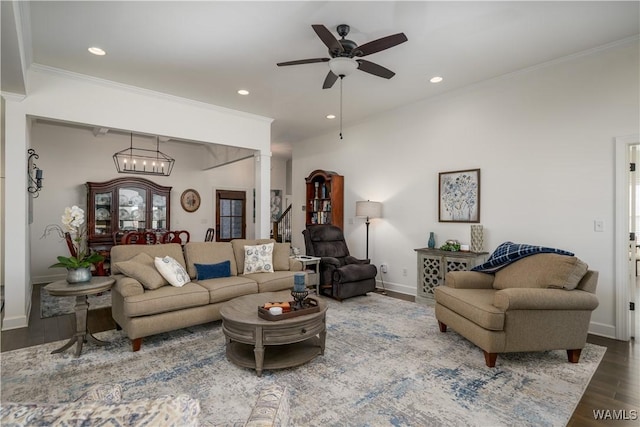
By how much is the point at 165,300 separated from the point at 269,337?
130 cm

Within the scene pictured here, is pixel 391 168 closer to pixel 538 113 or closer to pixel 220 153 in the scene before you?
pixel 538 113

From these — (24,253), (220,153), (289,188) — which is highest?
(220,153)

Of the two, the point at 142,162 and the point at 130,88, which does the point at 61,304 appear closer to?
the point at 130,88

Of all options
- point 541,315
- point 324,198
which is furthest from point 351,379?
point 324,198

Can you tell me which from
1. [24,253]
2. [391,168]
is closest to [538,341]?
[391,168]

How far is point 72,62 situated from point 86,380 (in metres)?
3.50

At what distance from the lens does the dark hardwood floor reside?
2.18m

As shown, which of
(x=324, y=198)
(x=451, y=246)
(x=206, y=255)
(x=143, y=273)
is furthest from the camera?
(x=324, y=198)

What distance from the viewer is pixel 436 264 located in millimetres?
4699

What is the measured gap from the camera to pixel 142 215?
23.6ft

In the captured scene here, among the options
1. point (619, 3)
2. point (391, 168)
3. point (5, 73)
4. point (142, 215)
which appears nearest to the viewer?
point (619, 3)

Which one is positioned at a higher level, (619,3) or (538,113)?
(619,3)

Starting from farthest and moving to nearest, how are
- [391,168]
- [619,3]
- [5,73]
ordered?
1. [391,168]
2. [5,73]
3. [619,3]

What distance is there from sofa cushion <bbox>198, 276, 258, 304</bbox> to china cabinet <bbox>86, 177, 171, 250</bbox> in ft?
11.6
